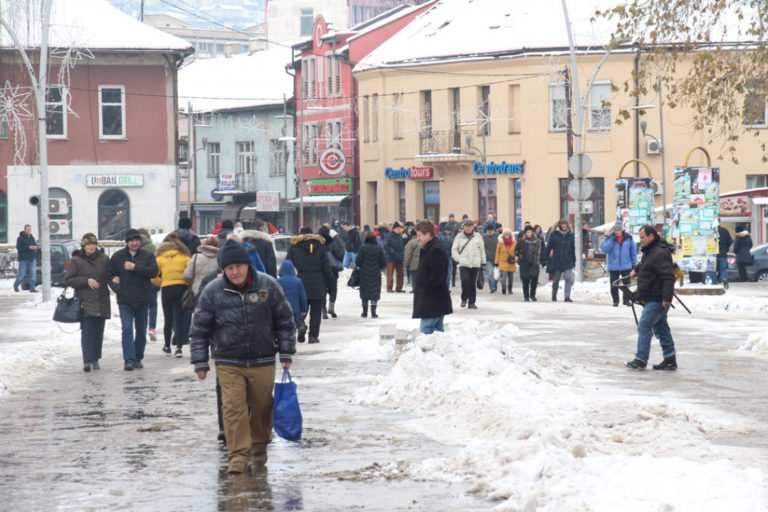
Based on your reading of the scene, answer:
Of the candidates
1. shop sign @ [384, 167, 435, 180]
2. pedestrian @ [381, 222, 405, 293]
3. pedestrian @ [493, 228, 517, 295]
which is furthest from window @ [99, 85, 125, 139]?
pedestrian @ [493, 228, 517, 295]

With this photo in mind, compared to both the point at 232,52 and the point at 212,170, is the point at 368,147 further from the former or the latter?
the point at 232,52

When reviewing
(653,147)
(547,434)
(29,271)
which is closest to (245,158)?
(653,147)

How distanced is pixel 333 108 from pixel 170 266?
47.6 metres

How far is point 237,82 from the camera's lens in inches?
3083

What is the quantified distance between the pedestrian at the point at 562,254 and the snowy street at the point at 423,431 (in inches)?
372

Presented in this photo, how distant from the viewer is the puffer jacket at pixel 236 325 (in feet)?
30.3

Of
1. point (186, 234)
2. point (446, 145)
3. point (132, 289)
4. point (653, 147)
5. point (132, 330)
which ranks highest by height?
point (446, 145)

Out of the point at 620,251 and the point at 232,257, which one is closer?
the point at 232,257

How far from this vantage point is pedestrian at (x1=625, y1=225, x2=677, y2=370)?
15.3 metres

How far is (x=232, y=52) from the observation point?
323 feet

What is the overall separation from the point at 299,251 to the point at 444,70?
3689 cm

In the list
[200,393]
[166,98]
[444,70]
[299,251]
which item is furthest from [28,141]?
[200,393]

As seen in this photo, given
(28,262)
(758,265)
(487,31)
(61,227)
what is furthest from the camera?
(487,31)

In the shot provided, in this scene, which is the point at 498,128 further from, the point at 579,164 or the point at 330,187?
the point at 579,164
